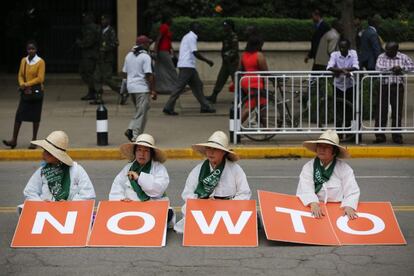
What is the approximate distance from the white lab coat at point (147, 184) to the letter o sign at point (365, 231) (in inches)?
67.9

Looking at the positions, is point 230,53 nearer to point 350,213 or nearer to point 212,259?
point 350,213

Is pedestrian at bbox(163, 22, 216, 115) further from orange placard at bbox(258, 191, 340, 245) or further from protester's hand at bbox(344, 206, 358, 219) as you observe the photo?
protester's hand at bbox(344, 206, 358, 219)

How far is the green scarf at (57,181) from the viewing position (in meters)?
9.99

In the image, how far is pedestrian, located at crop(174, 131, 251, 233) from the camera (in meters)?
9.93

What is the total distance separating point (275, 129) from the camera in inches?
640

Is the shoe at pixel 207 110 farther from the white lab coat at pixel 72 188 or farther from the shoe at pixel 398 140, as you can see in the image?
the white lab coat at pixel 72 188

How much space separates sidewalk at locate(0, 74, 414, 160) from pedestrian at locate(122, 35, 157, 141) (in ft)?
1.60

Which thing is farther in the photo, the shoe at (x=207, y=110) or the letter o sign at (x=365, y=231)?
the shoe at (x=207, y=110)

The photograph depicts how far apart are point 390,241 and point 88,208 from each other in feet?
9.31

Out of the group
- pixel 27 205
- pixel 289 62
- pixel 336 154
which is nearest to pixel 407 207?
pixel 336 154

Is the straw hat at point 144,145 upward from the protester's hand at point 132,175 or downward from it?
upward

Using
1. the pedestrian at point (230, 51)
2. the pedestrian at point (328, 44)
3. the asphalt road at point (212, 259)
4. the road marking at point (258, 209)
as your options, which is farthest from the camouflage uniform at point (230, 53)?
the asphalt road at point (212, 259)

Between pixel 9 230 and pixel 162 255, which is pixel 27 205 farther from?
pixel 162 255

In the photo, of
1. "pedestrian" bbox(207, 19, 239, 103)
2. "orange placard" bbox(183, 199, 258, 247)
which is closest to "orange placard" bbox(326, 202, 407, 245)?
"orange placard" bbox(183, 199, 258, 247)
